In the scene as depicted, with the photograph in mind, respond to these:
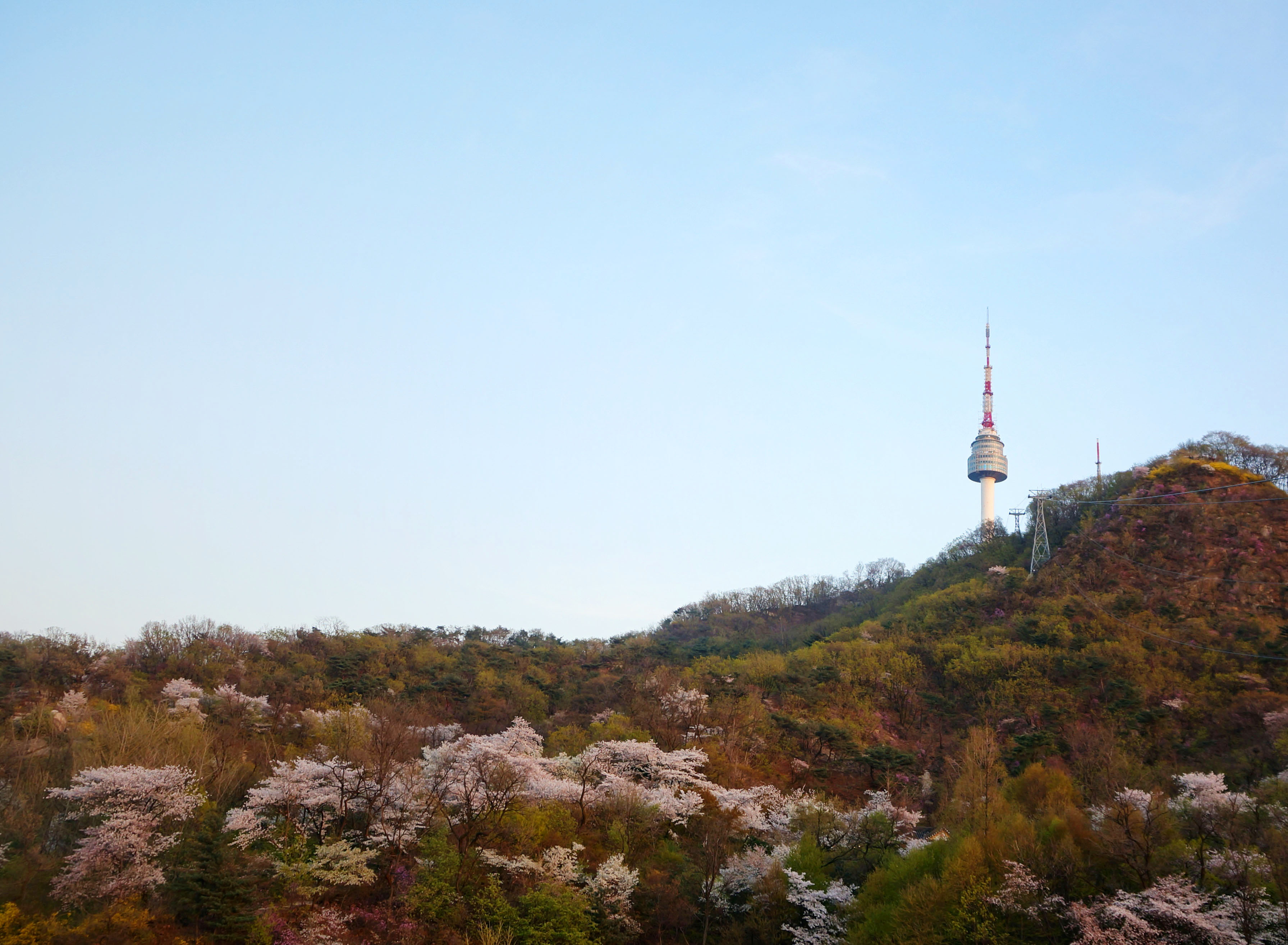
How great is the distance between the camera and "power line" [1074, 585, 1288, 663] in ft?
176

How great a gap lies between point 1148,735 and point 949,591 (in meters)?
25.2

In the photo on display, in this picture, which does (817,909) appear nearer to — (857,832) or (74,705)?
(857,832)

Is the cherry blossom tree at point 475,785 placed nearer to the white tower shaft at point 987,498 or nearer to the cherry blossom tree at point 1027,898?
the cherry blossom tree at point 1027,898

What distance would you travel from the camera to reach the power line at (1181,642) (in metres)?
53.8

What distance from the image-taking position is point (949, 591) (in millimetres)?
74812

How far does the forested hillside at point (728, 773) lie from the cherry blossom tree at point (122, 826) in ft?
0.34

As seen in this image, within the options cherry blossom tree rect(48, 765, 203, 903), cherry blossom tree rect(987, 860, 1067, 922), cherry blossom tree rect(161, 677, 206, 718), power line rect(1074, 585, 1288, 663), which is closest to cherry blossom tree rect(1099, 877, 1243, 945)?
cherry blossom tree rect(987, 860, 1067, 922)

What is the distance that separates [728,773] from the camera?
4566 centimetres

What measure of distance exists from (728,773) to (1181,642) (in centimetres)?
3102

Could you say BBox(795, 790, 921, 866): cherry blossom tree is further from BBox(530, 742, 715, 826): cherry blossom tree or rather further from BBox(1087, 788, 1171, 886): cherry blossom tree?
BBox(1087, 788, 1171, 886): cherry blossom tree

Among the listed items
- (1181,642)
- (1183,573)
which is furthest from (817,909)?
(1183,573)

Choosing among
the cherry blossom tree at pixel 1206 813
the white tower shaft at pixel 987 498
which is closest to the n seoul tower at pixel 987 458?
the white tower shaft at pixel 987 498

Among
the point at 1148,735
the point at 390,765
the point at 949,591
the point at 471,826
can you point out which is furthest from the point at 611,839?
the point at 949,591

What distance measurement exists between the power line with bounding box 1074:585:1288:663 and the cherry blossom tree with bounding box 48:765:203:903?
53328 millimetres
